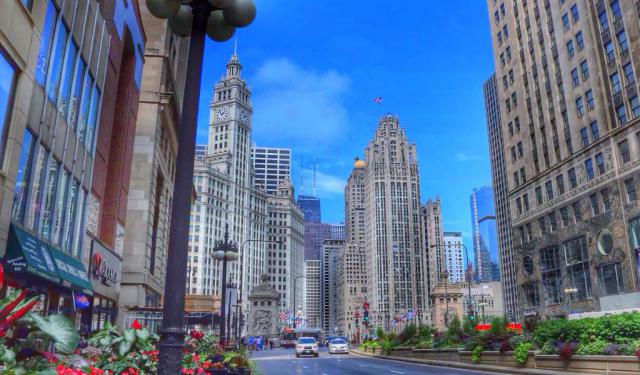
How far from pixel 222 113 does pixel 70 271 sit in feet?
540

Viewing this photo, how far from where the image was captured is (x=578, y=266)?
150 feet

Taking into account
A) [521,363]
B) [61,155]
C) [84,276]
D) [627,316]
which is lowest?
[521,363]

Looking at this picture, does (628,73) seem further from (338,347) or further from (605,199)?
(338,347)

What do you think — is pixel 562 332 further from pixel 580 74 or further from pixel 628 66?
pixel 580 74

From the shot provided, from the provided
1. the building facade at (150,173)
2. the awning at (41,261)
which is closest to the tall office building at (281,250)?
the building facade at (150,173)

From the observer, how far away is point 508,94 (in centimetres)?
6288

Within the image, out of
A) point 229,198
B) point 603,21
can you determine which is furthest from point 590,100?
point 229,198

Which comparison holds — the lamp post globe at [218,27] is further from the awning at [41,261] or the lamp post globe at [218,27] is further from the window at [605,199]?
the window at [605,199]

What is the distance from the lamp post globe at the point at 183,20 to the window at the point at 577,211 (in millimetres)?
45656


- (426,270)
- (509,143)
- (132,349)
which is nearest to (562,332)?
(132,349)

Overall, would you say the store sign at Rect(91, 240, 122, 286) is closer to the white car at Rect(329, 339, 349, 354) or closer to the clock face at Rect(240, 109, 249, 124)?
the white car at Rect(329, 339, 349, 354)

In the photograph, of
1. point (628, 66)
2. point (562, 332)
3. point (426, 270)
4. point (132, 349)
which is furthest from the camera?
point (426, 270)

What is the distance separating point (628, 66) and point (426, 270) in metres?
155

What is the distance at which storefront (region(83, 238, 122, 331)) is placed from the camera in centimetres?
2505
